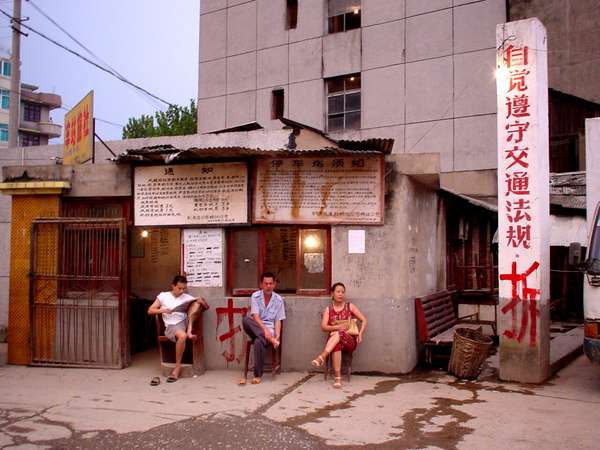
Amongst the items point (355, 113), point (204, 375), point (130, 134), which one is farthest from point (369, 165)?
point (130, 134)

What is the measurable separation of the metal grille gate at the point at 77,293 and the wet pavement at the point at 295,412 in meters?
0.59

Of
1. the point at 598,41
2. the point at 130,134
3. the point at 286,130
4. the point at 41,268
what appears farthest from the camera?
the point at 130,134

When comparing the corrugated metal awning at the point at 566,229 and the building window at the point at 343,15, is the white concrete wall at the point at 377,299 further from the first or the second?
the building window at the point at 343,15

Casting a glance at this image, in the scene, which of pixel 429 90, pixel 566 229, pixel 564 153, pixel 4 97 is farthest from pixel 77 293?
pixel 4 97

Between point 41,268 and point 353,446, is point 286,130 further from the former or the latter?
point 353,446

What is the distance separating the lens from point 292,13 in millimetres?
18016

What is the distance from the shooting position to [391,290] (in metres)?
8.31

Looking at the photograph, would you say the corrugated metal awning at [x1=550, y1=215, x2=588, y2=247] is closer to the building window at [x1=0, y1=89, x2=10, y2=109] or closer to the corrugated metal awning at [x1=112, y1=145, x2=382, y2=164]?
the corrugated metal awning at [x1=112, y1=145, x2=382, y2=164]

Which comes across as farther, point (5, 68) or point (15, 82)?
point (5, 68)

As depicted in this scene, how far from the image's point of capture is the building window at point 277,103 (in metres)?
17.9

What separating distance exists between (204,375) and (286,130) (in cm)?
608

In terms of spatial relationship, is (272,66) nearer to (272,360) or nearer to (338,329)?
(272,360)

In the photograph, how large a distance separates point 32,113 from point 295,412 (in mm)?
63463

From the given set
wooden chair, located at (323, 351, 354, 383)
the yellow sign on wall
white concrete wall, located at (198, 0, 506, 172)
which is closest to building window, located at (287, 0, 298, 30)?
white concrete wall, located at (198, 0, 506, 172)
